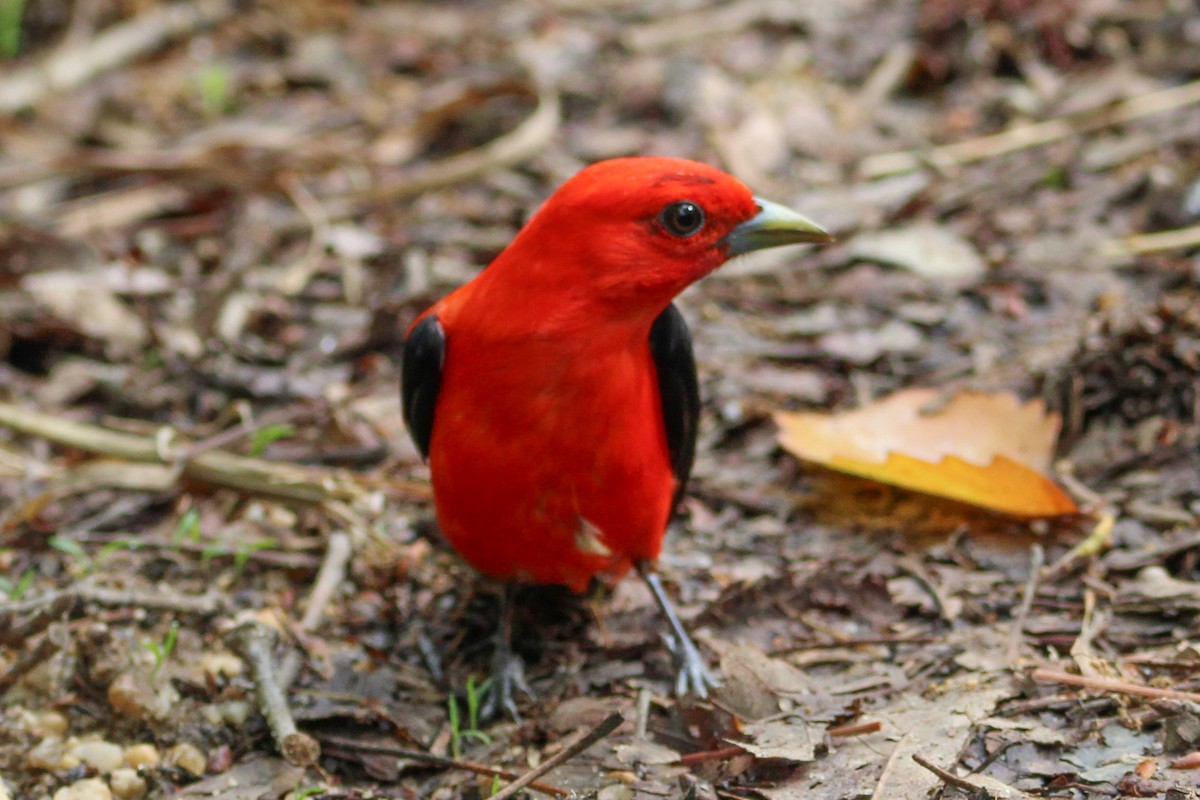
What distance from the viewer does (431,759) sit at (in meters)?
3.37

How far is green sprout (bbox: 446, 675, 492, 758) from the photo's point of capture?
3.54m

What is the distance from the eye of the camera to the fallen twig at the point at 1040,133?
6.20 m

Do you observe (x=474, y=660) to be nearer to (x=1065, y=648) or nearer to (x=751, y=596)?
(x=751, y=596)

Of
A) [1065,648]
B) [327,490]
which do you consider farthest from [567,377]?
[1065,648]

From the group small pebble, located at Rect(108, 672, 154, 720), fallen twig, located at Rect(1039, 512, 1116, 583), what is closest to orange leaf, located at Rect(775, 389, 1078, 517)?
fallen twig, located at Rect(1039, 512, 1116, 583)

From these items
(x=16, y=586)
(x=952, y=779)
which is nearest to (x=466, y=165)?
(x=16, y=586)

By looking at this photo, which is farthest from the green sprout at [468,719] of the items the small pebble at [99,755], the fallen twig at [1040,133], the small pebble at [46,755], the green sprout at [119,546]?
the fallen twig at [1040,133]

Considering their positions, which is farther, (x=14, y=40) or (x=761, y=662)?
(x=14, y=40)

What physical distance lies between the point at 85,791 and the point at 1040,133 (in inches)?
204

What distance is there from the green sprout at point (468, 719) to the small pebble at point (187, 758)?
0.66m

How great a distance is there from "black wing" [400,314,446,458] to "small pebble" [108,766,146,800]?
119 centimetres

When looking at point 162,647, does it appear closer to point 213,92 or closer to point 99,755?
point 99,755

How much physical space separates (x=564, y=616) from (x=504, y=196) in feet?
9.39

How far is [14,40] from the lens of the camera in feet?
24.8
